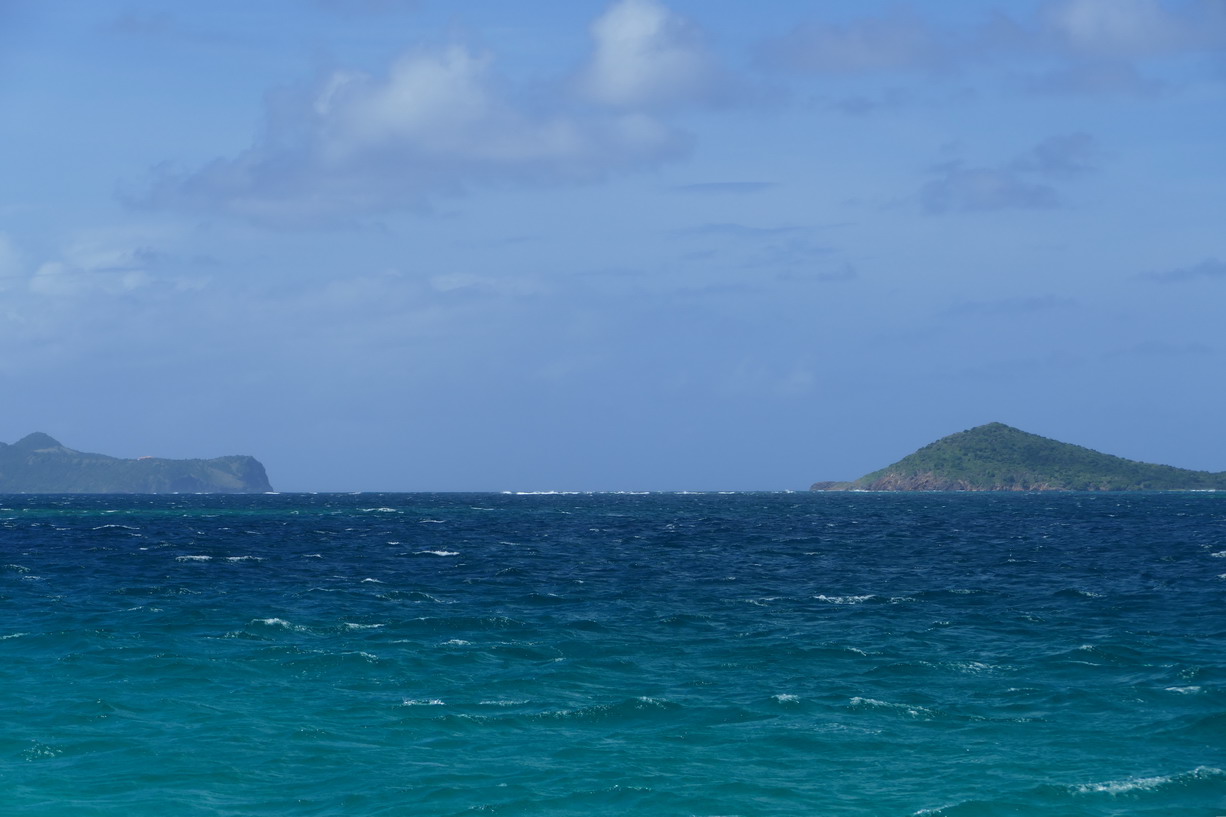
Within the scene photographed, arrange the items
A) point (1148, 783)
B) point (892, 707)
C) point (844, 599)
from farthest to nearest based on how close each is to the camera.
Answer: point (844, 599) → point (892, 707) → point (1148, 783)

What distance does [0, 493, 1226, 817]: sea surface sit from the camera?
22.3m

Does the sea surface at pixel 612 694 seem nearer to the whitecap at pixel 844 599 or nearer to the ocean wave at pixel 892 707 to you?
the ocean wave at pixel 892 707

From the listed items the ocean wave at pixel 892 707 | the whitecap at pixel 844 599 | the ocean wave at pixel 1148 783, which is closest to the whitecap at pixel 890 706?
the ocean wave at pixel 892 707

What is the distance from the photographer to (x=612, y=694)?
30.3 m

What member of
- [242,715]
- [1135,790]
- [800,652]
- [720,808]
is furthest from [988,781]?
[242,715]

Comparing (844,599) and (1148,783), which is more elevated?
(844,599)

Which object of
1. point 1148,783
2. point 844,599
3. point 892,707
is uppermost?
point 844,599

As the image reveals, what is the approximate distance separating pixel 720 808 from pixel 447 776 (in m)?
5.65

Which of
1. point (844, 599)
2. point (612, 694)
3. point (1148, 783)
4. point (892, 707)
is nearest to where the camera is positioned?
point (1148, 783)

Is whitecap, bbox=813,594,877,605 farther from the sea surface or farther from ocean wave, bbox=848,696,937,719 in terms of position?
ocean wave, bbox=848,696,937,719

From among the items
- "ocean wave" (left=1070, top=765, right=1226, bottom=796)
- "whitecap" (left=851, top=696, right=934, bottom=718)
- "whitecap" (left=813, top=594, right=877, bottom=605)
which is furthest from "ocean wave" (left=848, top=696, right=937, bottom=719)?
"whitecap" (left=813, top=594, right=877, bottom=605)

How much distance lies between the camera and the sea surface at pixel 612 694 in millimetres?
22312

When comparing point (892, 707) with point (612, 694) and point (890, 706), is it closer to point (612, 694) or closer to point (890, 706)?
point (890, 706)

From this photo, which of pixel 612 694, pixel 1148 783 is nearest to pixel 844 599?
pixel 612 694
